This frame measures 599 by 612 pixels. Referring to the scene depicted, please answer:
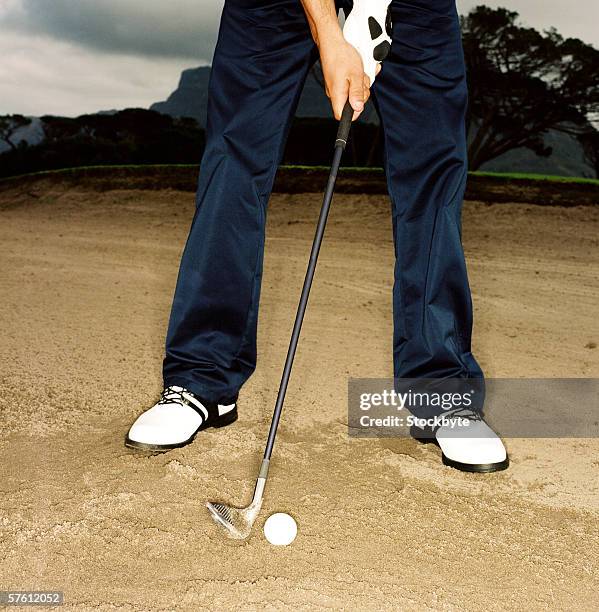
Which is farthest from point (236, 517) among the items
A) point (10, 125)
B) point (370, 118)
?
point (10, 125)

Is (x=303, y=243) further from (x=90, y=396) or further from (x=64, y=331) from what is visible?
(x=90, y=396)

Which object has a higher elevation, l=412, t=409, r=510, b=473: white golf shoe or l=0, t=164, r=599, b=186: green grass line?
l=0, t=164, r=599, b=186: green grass line

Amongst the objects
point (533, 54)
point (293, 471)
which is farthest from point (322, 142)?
point (293, 471)

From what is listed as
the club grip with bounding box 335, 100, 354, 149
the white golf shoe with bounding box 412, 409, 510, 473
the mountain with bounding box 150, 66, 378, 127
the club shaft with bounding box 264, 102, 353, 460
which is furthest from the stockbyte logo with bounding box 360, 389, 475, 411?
the mountain with bounding box 150, 66, 378, 127

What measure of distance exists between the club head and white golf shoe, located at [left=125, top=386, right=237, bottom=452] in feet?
1.03

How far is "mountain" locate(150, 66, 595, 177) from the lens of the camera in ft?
113

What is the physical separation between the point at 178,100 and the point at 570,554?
7989 centimetres

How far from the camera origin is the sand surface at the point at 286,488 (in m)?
1.18

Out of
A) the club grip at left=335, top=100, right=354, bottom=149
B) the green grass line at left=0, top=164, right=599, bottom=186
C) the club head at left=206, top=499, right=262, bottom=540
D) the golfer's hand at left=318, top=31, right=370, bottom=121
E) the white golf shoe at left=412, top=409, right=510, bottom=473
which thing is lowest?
the club head at left=206, top=499, right=262, bottom=540

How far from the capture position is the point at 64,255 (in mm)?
4586

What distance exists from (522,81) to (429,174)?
46.7ft

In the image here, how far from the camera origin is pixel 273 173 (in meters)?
1.78

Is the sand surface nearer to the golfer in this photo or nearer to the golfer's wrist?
the golfer

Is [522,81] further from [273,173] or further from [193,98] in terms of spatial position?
[193,98]
